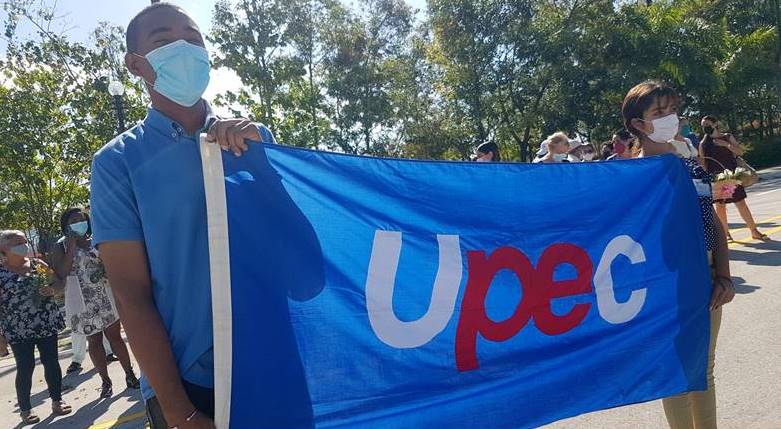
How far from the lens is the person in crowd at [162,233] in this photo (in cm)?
167

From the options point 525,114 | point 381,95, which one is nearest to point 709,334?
point 525,114

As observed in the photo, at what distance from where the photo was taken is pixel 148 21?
6.10ft

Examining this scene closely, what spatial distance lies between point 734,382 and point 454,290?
2.75 meters

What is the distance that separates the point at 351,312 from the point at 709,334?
1801mm

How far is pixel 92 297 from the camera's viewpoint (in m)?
5.82

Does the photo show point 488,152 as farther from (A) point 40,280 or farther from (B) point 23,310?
(B) point 23,310

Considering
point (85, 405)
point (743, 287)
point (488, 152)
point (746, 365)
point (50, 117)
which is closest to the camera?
point (746, 365)

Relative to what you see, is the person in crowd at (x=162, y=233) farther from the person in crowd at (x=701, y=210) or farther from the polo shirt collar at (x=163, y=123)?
the person in crowd at (x=701, y=210)

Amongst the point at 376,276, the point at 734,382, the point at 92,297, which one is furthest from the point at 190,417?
the point at 92,297

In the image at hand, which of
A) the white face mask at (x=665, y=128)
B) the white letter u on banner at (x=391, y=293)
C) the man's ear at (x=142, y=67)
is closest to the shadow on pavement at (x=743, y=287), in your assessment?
the white face mask at (x=665, y=128)

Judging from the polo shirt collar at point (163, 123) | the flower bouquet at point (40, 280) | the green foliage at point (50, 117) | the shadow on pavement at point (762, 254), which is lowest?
the shadow on pavement at point (762, 254)

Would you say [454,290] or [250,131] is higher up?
[250,131]

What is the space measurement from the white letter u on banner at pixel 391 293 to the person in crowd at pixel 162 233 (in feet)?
1.99

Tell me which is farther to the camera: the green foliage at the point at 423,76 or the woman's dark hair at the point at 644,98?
the green foliage at the point at 423,76
